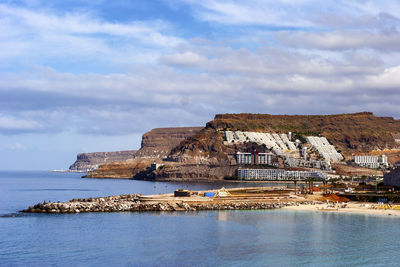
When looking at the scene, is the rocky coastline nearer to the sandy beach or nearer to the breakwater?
the breakwater

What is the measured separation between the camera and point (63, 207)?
9244 centimetres

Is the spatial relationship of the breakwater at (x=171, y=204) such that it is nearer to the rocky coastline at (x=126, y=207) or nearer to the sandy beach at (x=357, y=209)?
the rocky coastline at (x=126, y=207)

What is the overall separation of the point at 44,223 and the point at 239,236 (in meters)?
29.3

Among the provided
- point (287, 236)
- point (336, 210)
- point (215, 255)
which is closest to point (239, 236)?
point (287, 236)

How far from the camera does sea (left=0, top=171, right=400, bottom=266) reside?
181 ft

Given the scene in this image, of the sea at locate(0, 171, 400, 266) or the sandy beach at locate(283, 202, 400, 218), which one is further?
the sandy beach at locate(283, 202, 400, 218)

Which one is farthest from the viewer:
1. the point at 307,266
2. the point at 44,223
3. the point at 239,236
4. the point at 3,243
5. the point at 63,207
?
the point at 63,207

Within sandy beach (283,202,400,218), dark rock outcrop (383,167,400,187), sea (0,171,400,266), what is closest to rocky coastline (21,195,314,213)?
sea (0,171,400,266)

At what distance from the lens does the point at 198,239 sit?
66.0 meters

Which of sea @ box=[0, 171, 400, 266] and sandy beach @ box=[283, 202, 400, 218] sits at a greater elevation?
sandy beach @ box=[283, 202, 400, 218]

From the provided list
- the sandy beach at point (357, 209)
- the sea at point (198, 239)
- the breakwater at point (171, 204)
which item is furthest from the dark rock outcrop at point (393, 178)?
the sea at point (198, 239)

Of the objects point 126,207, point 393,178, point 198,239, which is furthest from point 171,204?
point 393,178

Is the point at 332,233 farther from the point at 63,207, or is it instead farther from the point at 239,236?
the point at 63,207

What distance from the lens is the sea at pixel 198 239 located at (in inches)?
2172
